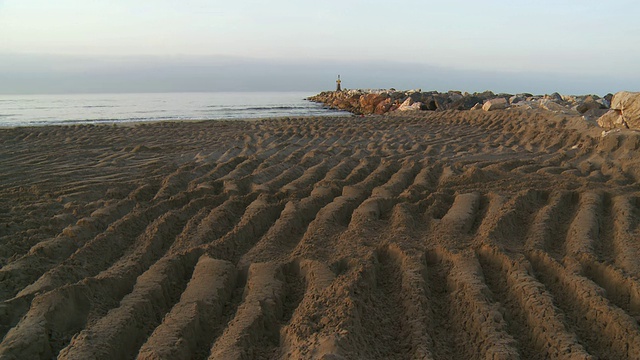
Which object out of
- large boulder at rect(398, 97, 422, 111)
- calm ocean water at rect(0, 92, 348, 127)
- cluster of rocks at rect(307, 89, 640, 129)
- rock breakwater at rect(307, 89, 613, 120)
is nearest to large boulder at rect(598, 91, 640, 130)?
cluster of rocks at rect(307, 89, 640, 129)

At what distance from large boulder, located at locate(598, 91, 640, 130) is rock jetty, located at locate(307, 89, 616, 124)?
0.06 feet

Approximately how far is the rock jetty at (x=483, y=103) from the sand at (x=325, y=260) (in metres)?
3.93

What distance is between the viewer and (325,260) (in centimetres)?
250

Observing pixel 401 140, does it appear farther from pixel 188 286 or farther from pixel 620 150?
pixel 188 286

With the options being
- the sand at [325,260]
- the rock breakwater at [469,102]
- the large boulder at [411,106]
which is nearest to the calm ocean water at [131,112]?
the rock breakwater at [469,102]

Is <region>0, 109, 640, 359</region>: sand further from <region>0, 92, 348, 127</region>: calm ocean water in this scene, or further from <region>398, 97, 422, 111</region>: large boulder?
<region>0, 92, 348, 127</region>: calm ocean water

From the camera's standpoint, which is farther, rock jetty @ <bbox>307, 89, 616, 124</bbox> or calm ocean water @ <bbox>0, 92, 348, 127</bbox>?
calm ocean water @ <bbox>0, 92, 348, 127</bbox>

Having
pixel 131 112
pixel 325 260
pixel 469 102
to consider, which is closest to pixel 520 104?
pixel 469 102

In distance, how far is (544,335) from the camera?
5.79 feet

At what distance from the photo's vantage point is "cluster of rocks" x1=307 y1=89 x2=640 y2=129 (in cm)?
635

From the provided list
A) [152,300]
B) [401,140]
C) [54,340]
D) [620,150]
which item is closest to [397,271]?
[152,300]

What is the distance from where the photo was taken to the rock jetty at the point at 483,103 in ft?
31.8

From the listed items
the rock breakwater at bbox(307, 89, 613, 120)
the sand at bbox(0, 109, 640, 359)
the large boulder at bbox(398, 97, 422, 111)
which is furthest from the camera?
the large boulder at bbox(398, 97, 422, 111)

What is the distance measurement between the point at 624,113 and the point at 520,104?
216 inches
